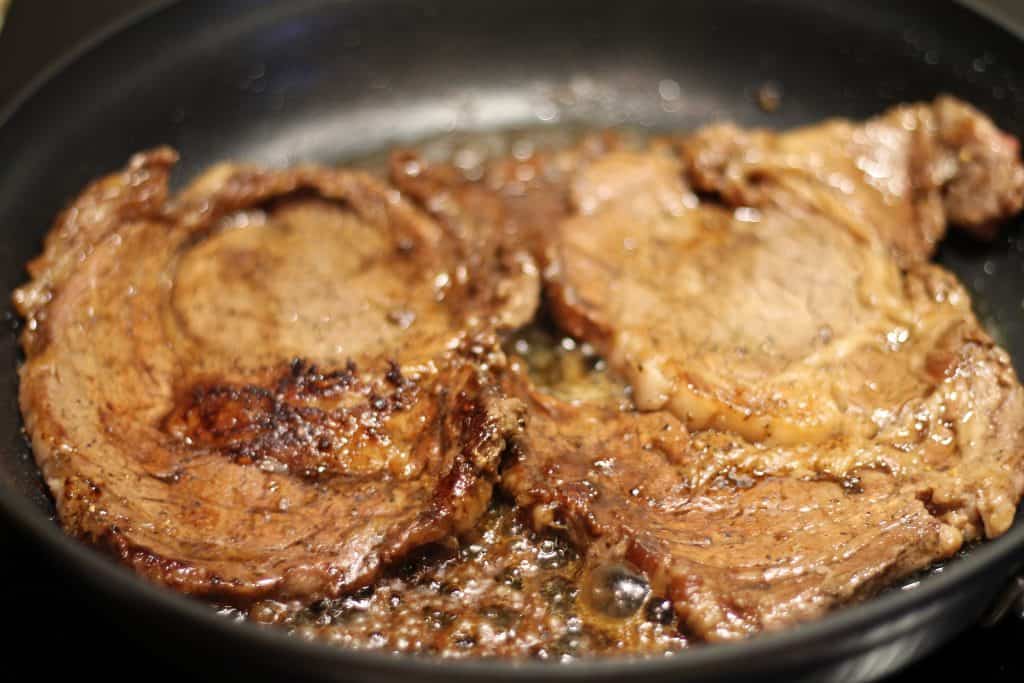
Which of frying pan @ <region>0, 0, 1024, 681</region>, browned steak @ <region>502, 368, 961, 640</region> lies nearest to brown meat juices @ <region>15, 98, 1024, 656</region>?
browned steak @ <region>502, 368, 961, 640</region>

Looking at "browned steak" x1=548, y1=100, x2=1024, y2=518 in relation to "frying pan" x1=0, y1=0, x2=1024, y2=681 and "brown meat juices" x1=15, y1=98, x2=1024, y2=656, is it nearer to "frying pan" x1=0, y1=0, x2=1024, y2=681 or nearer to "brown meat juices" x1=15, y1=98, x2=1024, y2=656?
"brown meat juices" x1=15, y1=98, x2=1024, y2=656

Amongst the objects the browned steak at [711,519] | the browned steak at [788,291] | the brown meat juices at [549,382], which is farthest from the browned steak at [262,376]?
the browned steak at [788,291]

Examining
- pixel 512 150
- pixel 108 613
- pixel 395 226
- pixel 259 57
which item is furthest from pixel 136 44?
pixel 108 613

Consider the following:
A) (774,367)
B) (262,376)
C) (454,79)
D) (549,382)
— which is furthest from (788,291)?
(454,79)

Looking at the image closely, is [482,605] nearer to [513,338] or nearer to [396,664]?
[396,664]

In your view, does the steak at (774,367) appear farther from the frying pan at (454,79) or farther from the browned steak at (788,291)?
the frying pan at (454,79)

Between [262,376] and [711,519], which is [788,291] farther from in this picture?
[262,376]
